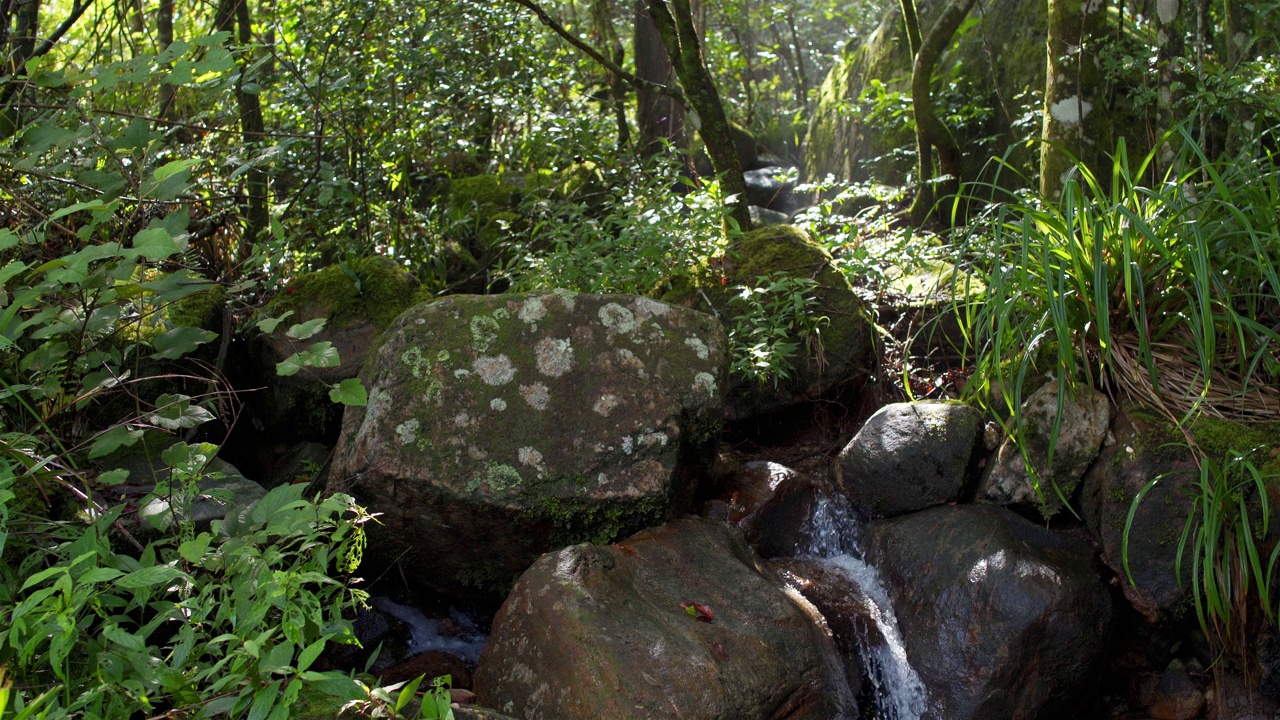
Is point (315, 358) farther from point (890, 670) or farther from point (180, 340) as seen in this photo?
point (890, 670)

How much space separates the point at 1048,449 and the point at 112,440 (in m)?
3.10

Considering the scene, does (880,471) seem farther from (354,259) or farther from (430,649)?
(354,259)

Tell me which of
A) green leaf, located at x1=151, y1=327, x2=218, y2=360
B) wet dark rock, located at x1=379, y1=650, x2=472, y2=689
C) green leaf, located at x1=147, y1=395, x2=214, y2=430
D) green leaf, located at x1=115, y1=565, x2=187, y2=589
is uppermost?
green leaf, located at x1=151, y1=327, x2=218, y2=360

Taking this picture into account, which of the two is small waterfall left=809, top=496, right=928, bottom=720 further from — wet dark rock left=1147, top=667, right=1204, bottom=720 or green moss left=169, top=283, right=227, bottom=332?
green moss left=169, top=283, right=227, bottom=332

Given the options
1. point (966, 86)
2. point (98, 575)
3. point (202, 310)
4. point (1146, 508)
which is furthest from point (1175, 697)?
point (966, 86)

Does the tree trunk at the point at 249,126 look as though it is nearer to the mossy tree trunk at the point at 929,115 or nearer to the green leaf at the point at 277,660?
the green leaf at the point at 277,660

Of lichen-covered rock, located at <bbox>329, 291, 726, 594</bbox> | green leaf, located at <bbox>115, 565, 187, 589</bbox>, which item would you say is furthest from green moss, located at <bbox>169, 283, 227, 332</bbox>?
green leaf, located at <bbox>115, 565, 187, 589</bbox>

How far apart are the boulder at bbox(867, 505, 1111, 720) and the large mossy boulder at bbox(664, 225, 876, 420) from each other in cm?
115

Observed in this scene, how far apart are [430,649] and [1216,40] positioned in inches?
214

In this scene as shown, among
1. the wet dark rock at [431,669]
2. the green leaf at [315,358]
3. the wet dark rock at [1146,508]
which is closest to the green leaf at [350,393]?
the green leaf at [315,358]

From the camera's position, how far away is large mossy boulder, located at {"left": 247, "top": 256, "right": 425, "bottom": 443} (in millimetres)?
4223

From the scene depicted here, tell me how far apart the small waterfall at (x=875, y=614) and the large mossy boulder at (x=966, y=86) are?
114 inches

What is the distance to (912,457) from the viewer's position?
3.69 m

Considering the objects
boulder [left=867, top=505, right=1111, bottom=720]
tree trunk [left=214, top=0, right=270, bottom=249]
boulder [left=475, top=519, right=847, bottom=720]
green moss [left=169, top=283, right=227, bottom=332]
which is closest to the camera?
boulder [left=475, top=519, right=847, bottom=720]
